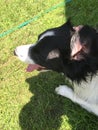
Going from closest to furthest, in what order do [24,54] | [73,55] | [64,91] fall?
1. [73,55]
2. [24,54]
3. [64,91]

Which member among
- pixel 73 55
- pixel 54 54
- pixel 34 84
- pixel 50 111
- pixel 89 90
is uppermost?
pixel 73 55

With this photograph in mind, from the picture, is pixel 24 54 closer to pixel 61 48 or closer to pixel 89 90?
pixel 61 48

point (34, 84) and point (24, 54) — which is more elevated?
point (24, 54)

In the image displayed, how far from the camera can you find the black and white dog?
2236mm

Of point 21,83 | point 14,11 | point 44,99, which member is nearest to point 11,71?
point 21,83

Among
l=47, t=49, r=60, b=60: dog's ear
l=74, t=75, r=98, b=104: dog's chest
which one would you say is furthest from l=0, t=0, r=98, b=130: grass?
l=47, t=49, r=60, b=60: dog's ear

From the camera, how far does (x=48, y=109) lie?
10.9 feet

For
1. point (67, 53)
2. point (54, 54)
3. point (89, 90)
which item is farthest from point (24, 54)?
point (89, 90)

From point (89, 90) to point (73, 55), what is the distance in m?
0.68

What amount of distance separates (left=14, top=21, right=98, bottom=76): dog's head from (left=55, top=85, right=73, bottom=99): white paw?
53cm

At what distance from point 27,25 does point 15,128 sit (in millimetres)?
1371

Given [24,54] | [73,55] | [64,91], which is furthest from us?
[64,91]

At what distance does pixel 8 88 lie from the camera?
11.7 feet

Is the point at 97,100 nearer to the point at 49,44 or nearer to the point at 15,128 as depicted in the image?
the point at 49,44
